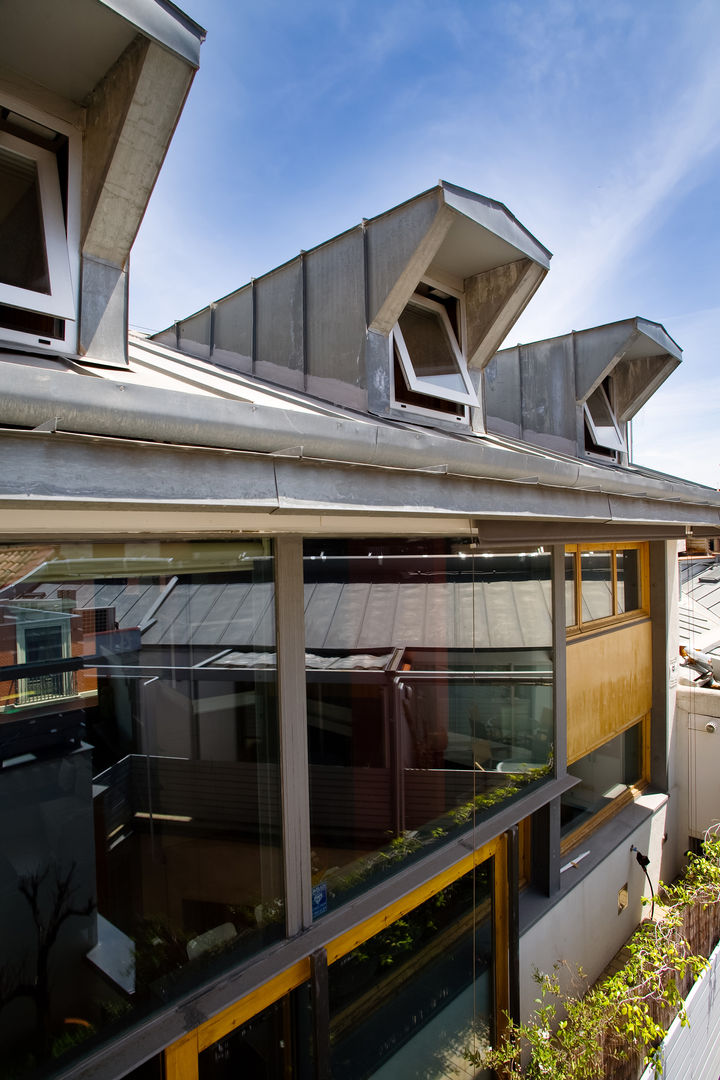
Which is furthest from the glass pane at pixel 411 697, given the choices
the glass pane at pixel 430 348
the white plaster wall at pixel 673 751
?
the white plaster wall at pixel 673 751

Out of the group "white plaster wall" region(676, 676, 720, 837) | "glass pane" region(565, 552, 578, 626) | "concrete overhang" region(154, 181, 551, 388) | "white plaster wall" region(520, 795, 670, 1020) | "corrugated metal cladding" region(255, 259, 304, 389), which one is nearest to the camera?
"concrete overhang" region(154, 181, 551, 388)

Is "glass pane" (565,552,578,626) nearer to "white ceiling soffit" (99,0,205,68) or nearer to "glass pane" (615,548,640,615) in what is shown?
"glass pane" (615,548,640,615)

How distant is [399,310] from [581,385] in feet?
13.3

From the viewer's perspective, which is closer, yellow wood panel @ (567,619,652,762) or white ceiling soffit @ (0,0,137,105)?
white ceiling soffit @ (0,0,137,105)

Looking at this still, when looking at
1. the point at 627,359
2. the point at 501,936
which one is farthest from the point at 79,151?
the point at 627,359

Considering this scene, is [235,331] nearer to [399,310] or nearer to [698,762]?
[399,310]

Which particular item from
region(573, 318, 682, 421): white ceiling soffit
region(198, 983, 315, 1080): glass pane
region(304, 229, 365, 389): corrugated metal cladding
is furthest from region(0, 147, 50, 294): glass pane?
region(573, 318, 682, 421): white ceiling soffit

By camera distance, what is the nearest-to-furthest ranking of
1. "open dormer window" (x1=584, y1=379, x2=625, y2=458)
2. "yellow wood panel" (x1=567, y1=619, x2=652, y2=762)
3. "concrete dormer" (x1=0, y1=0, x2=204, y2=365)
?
"concrete dormer" (x1=0, y1=0, x2=204, y2=365) → "yellow wood panel" (x1=567, y1=619, x2=652, y2=762) → "open dormer window" (x1=584, y1=379, x2=625, y2=458)

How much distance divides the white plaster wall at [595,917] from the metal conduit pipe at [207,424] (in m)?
5.12

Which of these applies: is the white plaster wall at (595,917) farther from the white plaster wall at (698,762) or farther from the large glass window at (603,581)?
the large glass window at (603,581)

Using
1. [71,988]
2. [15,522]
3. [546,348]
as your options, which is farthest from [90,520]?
[546,348]

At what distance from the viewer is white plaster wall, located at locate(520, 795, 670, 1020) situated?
541cm

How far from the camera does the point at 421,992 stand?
14.1 feet

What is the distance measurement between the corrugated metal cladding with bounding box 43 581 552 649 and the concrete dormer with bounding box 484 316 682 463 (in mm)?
2850
